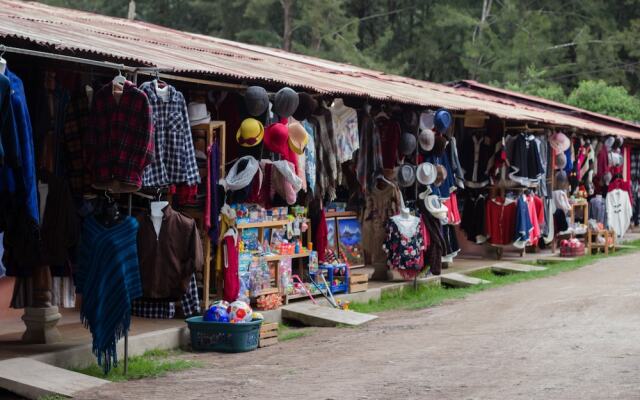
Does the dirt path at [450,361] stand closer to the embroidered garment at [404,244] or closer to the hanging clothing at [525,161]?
the embroidered garment at [404,244]

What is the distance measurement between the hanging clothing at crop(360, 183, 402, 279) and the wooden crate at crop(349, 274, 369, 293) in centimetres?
111

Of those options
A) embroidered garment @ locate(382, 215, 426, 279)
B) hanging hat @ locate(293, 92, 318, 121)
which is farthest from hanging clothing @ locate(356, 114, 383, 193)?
hanging hat @ locate(293, 92, 318, 121)

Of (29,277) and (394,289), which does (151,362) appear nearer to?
(29,277)

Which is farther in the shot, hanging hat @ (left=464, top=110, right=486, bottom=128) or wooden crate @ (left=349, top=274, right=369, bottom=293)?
hanging hat @ (left=464, top=110, right=486, bottom=128)

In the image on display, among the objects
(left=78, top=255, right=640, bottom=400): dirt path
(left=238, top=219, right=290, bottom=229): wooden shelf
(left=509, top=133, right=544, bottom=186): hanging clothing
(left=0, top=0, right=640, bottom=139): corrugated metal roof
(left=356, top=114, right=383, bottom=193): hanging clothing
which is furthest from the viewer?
(left=509, top=133, right=544, bottom=186): hanging clothing

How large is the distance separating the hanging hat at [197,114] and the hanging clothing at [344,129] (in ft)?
7.87

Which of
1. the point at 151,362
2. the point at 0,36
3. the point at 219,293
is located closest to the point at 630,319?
the point at 219,293

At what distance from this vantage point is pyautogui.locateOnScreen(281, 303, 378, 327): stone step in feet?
35.4

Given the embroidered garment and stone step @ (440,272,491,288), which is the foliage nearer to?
stone step @ (440,272,491,288)

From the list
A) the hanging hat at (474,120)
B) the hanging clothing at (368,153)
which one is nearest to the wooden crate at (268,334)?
the hanging clothing at (368,153)

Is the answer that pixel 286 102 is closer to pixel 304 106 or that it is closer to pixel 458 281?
pixel 304 106

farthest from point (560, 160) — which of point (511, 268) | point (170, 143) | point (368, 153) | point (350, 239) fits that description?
→ point (170, 143)

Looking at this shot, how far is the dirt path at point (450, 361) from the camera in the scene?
7293mm

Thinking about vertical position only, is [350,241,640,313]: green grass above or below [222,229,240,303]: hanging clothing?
below
